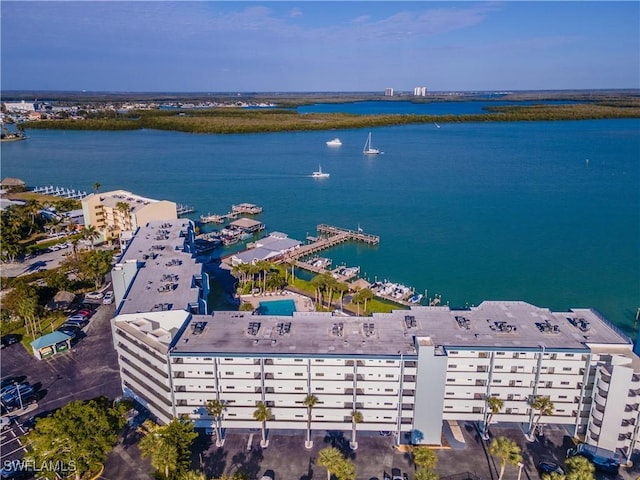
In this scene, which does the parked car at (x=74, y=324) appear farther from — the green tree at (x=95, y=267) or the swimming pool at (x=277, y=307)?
the swimming pool at (x=277, y=307)

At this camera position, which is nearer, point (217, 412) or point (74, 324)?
point (217, 412)

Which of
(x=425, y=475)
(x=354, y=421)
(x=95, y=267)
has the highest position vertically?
(x=95, y=267)

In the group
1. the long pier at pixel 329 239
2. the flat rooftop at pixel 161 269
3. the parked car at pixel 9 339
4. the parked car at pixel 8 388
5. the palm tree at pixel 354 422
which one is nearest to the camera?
the palm tree at pixel 354 422

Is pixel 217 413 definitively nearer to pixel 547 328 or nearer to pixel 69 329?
pixel 547 328

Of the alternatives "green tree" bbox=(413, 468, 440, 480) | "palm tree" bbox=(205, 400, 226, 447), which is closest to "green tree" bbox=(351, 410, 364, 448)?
"green tree" bbox=(413, 468, 440, 480)

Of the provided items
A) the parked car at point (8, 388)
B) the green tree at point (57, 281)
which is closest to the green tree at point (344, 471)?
the parked car at point (8, 388)

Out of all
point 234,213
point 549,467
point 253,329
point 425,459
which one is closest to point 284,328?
point 253,329
